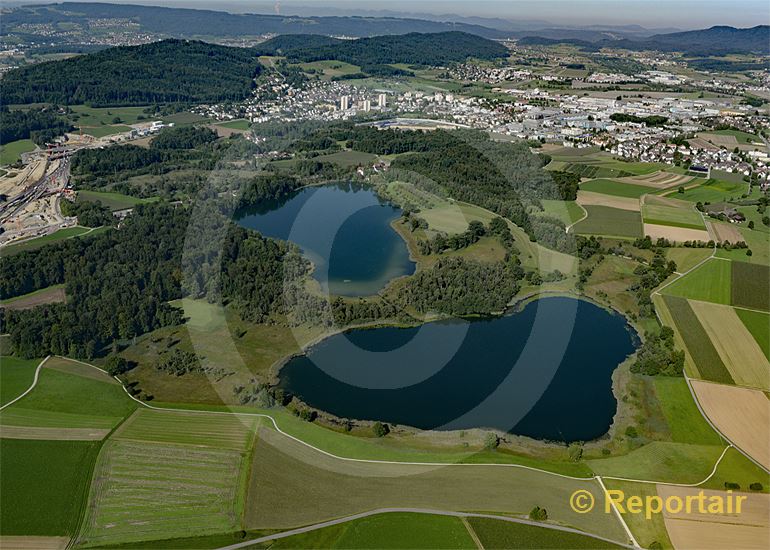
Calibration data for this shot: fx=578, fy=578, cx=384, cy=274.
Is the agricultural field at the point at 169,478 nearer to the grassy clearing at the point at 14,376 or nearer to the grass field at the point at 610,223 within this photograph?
the grassy clearing at the point at 14,376

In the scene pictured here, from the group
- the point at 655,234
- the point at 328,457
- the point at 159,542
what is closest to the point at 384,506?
the point at 328,457

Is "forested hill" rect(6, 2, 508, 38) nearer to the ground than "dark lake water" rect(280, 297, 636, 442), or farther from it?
farther from it

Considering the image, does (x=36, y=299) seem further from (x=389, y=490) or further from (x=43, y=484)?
(x=389, y=490)

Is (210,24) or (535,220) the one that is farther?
(210,24)

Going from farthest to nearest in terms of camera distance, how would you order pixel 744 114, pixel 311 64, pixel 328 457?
1. pixel 311 64
2. pixel 744 114
3. pixel 328 457

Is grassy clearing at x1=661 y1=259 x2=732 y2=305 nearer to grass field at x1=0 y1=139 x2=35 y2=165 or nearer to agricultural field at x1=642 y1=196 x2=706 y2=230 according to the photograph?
agricultural field at x1=642 y1=196 x2=706 y2=230

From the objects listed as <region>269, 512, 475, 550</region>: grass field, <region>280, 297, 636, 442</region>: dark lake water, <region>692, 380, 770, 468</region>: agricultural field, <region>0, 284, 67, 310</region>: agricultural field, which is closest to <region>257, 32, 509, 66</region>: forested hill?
<region>0, 284, 67, 310</region>: agricultural field

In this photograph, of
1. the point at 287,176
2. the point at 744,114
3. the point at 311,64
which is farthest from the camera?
the point at 311,64

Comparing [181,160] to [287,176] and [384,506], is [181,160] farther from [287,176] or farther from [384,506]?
[384,506]
